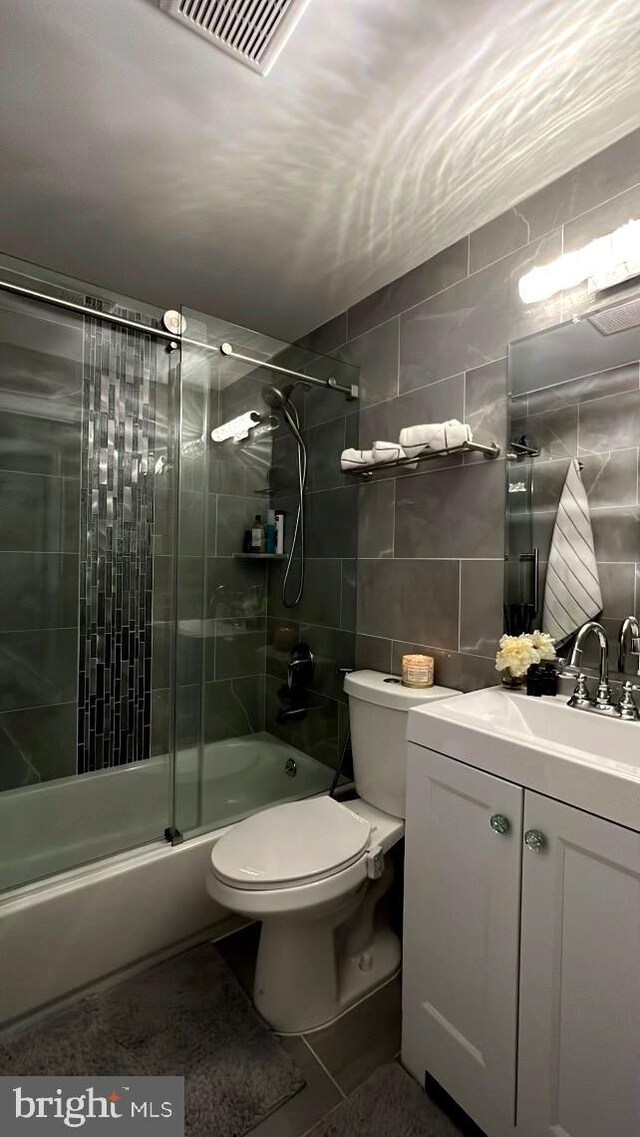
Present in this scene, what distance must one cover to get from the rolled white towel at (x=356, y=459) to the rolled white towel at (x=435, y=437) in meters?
0.18

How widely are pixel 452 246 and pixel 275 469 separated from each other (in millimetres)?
978

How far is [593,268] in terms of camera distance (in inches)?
50.3

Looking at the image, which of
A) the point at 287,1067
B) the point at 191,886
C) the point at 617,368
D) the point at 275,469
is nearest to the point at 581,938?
the point at 287,1067

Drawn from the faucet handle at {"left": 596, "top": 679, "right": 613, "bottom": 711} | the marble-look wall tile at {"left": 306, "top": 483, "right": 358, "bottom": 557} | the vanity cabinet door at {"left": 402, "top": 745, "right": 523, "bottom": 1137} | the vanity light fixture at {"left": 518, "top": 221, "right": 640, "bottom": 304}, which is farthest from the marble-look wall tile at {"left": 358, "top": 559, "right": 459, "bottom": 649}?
the vanity light fixture at {"left": 518, "top": 221, "right": 640, "bottom": 304}

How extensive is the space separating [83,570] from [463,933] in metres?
1.61

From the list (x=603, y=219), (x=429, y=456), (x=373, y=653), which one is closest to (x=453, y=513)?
(x=429, y=456)

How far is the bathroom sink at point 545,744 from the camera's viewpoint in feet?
2.66

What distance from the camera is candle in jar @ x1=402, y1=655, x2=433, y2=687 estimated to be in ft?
5.24

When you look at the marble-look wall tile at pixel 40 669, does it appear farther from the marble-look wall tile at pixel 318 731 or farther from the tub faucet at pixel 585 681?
the tub faucet at pixel 585 681

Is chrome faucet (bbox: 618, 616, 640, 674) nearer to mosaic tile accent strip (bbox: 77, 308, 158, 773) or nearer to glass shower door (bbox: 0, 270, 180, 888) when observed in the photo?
glass shower door (bbox: 0, 270, 180, 888)

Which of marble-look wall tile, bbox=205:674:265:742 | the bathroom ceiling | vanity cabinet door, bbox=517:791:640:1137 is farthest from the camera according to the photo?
marble-look wall tile, bbox=205:674:265:742

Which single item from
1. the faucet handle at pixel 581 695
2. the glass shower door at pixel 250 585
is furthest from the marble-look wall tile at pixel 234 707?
the faucet handle at pixel 581 695

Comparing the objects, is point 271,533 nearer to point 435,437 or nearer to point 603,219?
Result: point 435,437

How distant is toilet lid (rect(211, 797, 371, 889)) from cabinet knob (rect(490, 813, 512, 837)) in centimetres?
50
